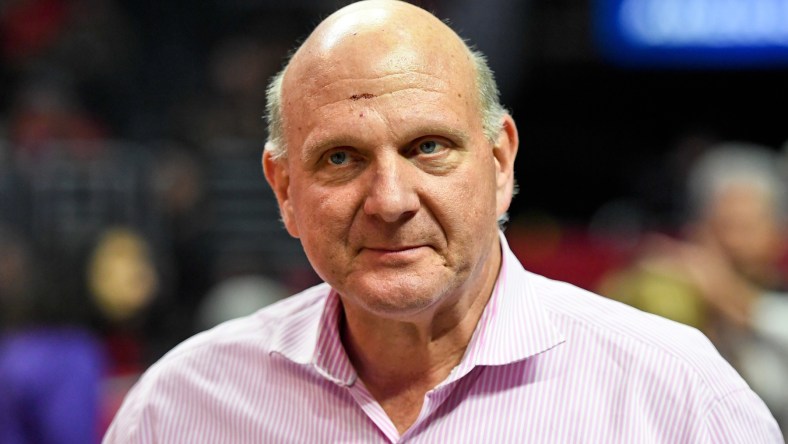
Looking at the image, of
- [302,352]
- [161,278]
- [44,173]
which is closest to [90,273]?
[161,278]

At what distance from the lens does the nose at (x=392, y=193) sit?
7.21 feet

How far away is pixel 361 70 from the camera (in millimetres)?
2277

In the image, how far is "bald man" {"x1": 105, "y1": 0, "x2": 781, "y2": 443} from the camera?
225 cm

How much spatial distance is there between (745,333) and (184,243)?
4396 millimetres

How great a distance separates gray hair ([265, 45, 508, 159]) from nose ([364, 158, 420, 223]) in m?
0.25

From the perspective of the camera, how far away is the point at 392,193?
220 centimetres

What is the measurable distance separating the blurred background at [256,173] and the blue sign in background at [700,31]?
0.02 metres

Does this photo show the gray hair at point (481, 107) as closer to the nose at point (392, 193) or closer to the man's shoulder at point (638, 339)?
the nose at point (392, 193)

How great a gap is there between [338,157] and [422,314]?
0.37 meters

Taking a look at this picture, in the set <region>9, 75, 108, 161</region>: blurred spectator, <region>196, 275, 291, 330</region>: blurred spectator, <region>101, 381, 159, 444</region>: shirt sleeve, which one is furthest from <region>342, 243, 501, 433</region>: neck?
<region>9, 75, 108, 161</region>: blurred spectator

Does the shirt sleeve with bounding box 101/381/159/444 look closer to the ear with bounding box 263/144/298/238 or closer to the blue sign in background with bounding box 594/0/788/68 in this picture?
the ear with bounding box 263/144/298/238

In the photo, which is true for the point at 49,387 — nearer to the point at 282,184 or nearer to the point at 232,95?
the point at 282,184

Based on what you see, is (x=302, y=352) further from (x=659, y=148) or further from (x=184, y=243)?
(x=659, y=148)

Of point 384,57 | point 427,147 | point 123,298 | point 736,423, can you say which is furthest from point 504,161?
point 123,298
